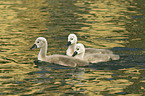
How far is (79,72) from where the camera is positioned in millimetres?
12422

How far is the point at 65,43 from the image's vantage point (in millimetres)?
16562

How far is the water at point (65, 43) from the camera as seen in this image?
434 inches

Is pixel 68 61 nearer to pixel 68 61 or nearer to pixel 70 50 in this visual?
pixel 68 61

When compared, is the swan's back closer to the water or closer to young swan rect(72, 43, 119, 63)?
the water

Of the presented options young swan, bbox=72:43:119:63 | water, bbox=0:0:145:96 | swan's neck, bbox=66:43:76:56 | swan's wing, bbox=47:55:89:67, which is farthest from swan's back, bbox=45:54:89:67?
swan's neck, bbox=66:43:76:56

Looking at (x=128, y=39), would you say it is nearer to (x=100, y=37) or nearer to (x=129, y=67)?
(x=100, y=37)

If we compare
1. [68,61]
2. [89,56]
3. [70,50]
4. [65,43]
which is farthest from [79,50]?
[65,43]

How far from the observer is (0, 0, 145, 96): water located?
36.1 feet

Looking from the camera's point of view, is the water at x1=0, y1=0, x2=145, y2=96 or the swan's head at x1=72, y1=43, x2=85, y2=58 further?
the swan's head at x1=72, y1=43, x2=85, y2=58

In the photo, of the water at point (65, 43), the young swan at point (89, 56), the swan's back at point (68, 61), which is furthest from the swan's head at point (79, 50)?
the water at point (65, 43)

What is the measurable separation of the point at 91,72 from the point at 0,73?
110 inches

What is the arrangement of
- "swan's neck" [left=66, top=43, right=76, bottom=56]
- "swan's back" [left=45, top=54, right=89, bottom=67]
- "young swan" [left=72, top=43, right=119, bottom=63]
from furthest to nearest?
"swan's neck" [left=66, top=43, right=76, bottom=56]
"young swan" [left=72, top=43, right=119, bottom=63]
"swan's back" [left=45, top=54, right=89, bottom=67]

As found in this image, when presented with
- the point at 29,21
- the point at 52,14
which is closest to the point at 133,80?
the point at 29,21

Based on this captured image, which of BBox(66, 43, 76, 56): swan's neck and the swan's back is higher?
BBox(66, 43, 76, 56): swan's neck
